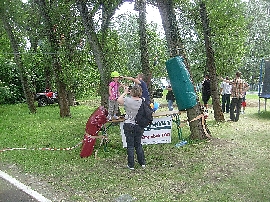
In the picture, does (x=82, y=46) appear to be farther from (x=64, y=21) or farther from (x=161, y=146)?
(x=161, y=146)

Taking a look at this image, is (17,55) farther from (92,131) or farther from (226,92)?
(92,131)

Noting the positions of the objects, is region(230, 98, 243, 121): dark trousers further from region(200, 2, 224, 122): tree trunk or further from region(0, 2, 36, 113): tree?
region(0, 2, 36, 113): tree

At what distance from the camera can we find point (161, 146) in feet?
30.7

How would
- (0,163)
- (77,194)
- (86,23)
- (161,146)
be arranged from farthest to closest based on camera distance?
(86,23), (161,146), (0,163), (77,194)

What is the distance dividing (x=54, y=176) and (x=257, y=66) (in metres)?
36.7

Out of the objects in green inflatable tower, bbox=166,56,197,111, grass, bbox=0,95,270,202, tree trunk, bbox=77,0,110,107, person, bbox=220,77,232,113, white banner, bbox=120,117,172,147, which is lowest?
grass, bbox=0,95,270,202

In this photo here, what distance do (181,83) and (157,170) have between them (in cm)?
262

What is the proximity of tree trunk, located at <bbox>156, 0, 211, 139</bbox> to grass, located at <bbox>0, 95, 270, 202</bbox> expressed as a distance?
0.44 meters

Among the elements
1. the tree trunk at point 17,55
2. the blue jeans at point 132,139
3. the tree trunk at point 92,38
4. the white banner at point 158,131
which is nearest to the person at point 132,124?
the blue jeans at point 132,139

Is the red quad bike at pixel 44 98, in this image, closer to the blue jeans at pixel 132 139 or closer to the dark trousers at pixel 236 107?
the dark trousers at pixel 236 107

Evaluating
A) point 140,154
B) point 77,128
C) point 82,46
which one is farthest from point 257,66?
point 140,154

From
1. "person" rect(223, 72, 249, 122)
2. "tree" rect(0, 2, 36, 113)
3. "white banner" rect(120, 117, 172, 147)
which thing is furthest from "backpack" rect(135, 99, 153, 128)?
"tree" rect(0, 2, 36, 113)

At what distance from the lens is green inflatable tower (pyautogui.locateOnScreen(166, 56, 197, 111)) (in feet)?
29.7

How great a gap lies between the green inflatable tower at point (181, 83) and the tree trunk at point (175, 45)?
31 cm
